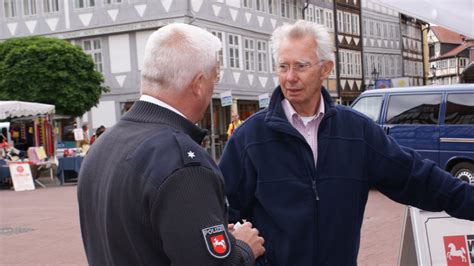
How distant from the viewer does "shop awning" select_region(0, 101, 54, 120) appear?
61.6 ft

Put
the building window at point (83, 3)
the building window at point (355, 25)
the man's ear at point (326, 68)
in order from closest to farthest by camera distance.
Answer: the man's ear at point (326, 68), the building window at point (83, 3), the building window at point (355, 25)

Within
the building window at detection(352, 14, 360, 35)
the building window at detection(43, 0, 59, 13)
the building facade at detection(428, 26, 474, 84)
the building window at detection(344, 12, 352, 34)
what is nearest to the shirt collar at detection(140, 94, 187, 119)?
the building window at detection(43, 0, 59, 13)

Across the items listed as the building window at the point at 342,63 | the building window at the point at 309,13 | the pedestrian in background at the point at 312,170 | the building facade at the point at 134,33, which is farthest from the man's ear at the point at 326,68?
the building window at the point at 342,63

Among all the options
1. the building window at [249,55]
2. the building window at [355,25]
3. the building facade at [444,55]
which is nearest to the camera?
the building window at [249,55]

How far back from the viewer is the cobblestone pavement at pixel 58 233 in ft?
23.5

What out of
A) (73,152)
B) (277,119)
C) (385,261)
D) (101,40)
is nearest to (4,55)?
(101,40)

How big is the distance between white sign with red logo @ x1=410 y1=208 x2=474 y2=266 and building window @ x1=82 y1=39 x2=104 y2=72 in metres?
28.6

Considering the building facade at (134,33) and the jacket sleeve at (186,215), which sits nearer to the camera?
the jacket sleeve at (186,215)

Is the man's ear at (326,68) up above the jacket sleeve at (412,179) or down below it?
above

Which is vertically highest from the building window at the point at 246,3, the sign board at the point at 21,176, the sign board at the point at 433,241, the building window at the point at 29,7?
the building window at the point at 29,7

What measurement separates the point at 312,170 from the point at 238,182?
0.33 meters

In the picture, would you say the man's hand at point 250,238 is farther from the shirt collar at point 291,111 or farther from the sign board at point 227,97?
the sign board at point 227,97

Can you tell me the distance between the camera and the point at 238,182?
2.76 m

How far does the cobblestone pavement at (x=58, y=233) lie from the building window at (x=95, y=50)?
17.4 metres
